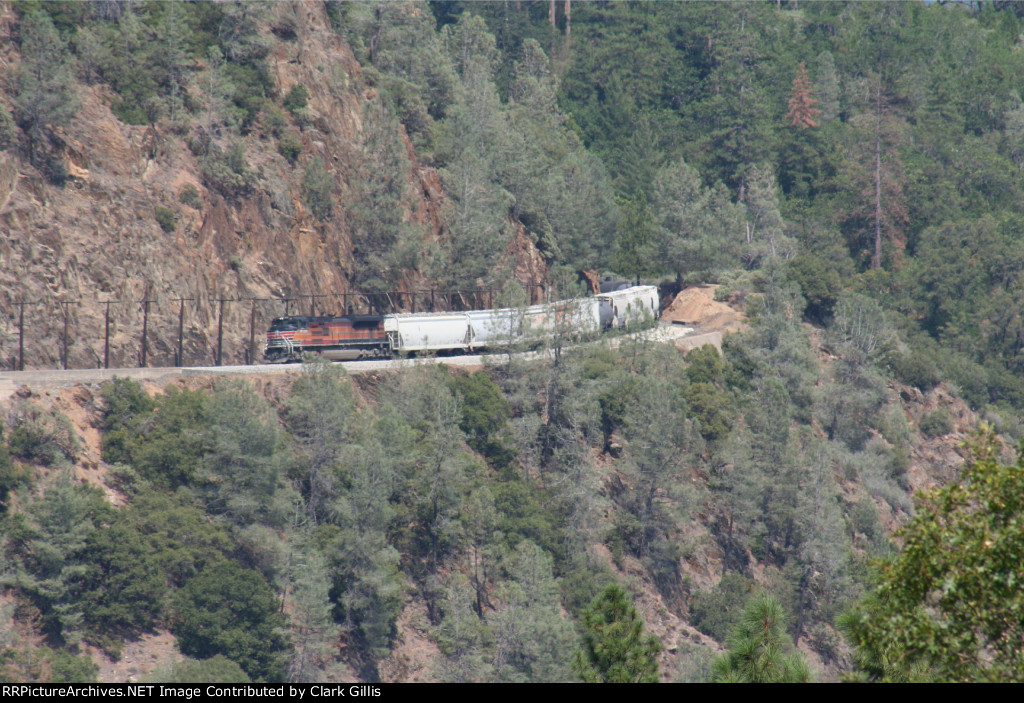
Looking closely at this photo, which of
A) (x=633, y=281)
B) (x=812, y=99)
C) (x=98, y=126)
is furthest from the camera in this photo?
(x=812, y=99)

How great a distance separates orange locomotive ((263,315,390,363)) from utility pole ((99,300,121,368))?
8.10 m

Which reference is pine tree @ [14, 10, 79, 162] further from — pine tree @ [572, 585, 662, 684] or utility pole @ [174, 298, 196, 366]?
pine tree @ [572, 585, 662, 684]

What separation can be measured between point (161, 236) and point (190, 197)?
3.67 metres

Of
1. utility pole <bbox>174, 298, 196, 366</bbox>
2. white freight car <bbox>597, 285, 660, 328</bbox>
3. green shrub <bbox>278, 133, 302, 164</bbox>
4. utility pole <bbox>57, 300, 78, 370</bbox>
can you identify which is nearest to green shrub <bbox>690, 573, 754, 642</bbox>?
white freight car <bbox>597, 285, 660, 328</bbox>

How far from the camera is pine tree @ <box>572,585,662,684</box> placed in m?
18.4

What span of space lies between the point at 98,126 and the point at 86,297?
11638 millimetres

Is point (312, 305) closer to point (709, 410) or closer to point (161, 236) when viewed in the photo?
point (161, 236)

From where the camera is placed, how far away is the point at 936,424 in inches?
3359

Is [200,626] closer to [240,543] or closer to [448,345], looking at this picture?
[240,543]

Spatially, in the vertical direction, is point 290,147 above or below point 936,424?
above

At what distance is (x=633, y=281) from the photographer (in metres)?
90.4

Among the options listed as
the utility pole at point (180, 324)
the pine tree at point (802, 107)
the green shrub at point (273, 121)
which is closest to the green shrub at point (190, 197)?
the utility pole at point (180, 324)

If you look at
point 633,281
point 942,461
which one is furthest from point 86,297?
point 942,461

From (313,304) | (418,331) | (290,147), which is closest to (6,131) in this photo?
(290,147)
